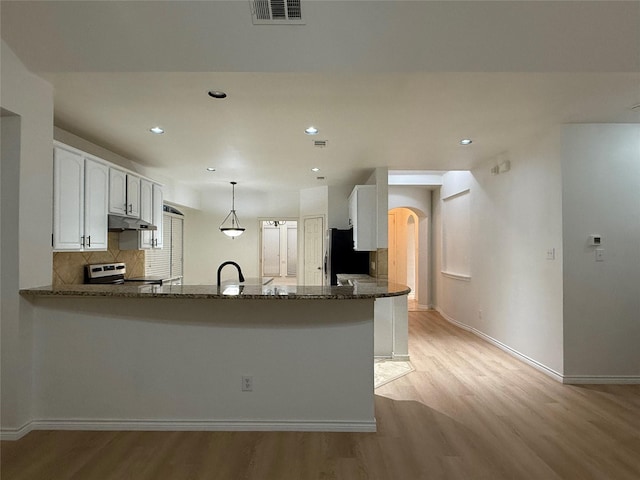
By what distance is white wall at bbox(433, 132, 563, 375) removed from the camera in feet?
12.0

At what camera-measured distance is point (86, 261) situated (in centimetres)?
404

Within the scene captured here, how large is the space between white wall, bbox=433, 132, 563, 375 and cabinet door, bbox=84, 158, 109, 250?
4.64 m

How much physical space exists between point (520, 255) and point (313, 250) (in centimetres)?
398

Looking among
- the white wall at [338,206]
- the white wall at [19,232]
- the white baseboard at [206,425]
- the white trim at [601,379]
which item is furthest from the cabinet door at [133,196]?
the white trim at [601,379]

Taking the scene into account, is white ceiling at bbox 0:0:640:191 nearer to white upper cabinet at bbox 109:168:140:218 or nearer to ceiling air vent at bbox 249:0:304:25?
ceiling air vent at bbox 249:0:304:25

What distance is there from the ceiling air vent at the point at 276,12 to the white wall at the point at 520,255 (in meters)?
3.02

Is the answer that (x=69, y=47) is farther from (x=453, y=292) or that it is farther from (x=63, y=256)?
(x=453, y=292)

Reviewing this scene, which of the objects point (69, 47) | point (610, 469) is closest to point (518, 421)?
point (610, 469)

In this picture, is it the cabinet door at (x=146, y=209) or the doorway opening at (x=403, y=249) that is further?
the doorway opening at (x=403, y=249)

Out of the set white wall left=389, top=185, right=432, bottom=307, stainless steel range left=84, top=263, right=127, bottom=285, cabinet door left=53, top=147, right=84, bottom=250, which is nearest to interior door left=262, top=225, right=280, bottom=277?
white wall left=389, top=185, right=432, bottom=307

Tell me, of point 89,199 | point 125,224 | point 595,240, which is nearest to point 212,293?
point 89,199

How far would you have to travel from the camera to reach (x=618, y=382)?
137 inches

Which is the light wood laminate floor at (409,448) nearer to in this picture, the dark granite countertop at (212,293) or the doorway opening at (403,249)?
the dark granite countertop at (212,293)

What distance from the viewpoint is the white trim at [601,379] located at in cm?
347
